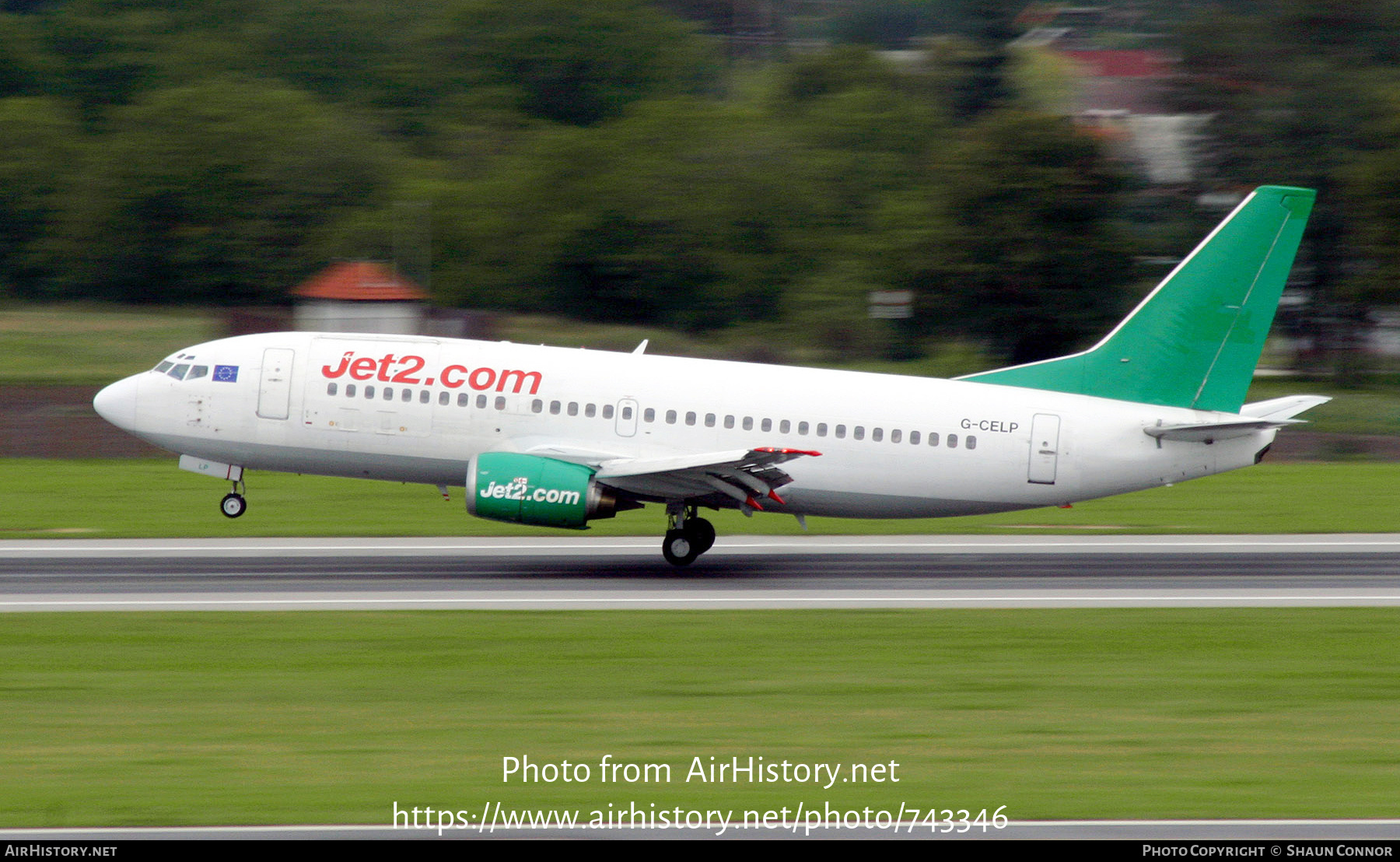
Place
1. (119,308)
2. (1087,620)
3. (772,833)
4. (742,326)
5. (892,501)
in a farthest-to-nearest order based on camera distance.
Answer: (119,308) < (742,326) < (892,501) < (1087,620) < (772,833)

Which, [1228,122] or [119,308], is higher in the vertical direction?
[1228,122]

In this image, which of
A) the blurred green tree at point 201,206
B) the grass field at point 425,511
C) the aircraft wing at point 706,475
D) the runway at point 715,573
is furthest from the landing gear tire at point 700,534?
the blurred green tree at point 201,206

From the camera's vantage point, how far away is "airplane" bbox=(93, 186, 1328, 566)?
85.1 ft

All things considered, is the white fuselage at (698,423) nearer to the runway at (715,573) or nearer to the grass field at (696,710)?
the runway at (715,573)

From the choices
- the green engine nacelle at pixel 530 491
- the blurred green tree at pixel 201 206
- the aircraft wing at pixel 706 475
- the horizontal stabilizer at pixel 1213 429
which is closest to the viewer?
the aircraft wing at pixel 706 475

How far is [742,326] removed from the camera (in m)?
71.4

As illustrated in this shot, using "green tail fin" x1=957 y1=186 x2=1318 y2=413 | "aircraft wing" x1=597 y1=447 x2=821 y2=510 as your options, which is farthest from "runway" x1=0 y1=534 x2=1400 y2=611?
"green tail fin" x1=957 y1=186 x2=1318 y2=413

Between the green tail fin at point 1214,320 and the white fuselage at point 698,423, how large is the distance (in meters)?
0.45

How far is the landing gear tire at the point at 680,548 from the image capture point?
26.2 meters

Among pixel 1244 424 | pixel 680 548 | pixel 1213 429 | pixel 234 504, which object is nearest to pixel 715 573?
pixel 680 548

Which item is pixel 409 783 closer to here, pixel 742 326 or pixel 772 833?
pixel 772 833

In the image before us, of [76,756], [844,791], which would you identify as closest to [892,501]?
[844,791]

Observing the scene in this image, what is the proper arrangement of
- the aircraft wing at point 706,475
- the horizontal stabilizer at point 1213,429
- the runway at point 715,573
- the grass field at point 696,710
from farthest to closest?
1. the horizontal stabilizer at point 1213,429
2. the aircraft wing at point 706,475
3. the runway at point 715,573
4. the grass field at point 696,710

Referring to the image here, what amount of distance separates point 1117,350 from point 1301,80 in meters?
53.6
